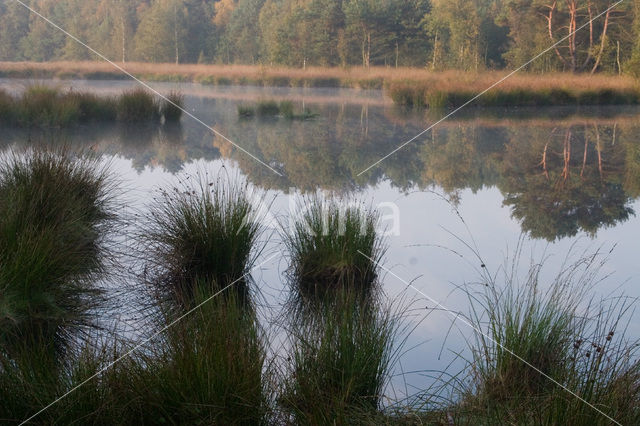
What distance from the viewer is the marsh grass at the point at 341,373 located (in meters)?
1.61

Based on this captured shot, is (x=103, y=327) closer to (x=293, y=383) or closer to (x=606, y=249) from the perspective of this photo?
(x=293, y=383)

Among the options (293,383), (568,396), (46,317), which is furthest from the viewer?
(46,317)

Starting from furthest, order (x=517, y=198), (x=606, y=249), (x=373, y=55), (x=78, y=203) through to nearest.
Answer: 1. (x=373, y=55)
2. (x=517, y=198)
3. (x=606, y=249)
4. (x=78, y=203)

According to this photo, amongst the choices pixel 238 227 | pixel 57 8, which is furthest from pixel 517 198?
pixel 57 8

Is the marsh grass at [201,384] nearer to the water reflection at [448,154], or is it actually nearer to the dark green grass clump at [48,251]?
the dark green grass clump at [48,251]

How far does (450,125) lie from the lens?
9.75 metres

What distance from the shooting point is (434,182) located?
551 cm

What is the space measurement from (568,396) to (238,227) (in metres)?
1.71

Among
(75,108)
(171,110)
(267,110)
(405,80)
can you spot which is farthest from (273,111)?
(405,80)

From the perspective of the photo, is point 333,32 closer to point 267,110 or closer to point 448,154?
point 267,110

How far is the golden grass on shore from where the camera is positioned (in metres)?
12.8

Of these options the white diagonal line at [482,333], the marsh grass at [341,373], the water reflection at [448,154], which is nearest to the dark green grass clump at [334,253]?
the white diagonal line at [482,333]

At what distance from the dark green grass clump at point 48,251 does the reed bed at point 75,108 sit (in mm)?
5143

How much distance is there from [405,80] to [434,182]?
37.6 ft
